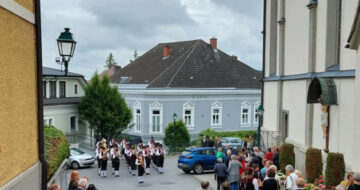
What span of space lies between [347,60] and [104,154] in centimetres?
1267

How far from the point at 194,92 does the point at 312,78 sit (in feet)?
71.7

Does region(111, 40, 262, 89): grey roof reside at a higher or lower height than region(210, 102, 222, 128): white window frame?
higher

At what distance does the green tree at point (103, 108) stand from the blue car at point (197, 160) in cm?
1418

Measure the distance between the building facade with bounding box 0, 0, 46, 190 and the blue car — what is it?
12883mm

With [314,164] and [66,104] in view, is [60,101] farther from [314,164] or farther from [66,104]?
[314,164]

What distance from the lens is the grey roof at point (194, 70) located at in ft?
130

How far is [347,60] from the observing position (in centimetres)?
1341

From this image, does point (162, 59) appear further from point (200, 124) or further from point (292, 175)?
point (292, 175)

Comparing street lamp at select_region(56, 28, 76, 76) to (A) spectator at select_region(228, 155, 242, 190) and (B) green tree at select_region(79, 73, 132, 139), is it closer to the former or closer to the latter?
(A) spectator at select_region(228, 155, 242, 190)

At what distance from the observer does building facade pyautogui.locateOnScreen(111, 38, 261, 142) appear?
37250 mm

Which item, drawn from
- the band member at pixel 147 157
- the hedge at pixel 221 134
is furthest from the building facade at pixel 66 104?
the band member at pixel 147 157

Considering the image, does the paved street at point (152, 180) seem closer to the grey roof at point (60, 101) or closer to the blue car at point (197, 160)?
the blue car at point (197, 160)

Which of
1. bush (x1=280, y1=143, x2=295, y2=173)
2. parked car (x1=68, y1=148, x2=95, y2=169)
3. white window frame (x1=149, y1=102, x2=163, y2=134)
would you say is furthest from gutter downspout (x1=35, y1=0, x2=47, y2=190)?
white window frame (x1=149, y1=102, x2=163, y2=134)

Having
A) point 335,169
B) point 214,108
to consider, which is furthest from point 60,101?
point 335,169
